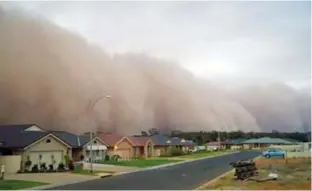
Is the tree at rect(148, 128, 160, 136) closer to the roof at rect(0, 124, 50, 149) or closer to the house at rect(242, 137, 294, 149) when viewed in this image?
the house at rect(242, 137, 294, 149)

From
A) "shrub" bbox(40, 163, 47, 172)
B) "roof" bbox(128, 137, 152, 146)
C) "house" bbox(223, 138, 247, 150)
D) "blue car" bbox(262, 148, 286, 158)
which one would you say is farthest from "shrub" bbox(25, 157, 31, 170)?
"blue car" bbox(262, 148, 286, 158)

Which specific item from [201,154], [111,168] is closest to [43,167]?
[111,168]

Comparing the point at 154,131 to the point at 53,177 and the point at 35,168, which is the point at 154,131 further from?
the point at 35,168

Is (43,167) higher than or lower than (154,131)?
lower

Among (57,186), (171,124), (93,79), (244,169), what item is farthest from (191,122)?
(57,186)

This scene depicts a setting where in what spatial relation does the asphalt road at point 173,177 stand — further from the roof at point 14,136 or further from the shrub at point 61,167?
the roof at point 14,136
